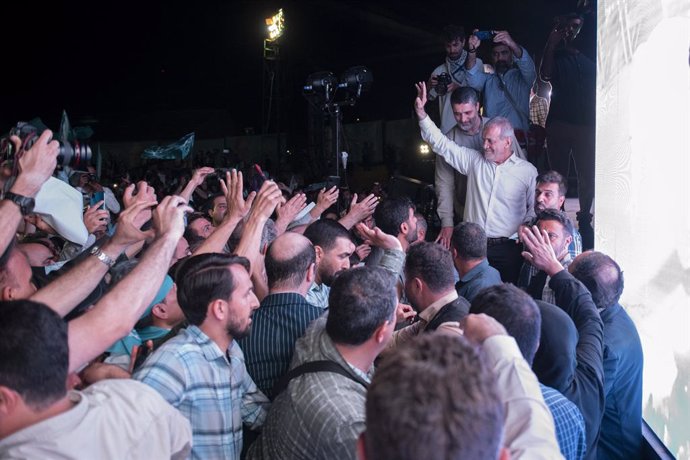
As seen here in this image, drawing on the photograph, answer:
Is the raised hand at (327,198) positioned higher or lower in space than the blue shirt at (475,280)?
higher

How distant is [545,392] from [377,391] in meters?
1.01

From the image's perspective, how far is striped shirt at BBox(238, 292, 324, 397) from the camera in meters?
2.28

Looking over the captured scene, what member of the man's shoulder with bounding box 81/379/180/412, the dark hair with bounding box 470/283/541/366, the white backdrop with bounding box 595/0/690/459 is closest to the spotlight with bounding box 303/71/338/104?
the white backdrop with bounding box 595/0/690/459

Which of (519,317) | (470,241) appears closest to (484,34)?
(470,241)

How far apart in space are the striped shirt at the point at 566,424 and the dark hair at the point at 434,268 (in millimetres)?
687

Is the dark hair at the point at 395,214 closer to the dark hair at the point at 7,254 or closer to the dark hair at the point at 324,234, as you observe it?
the dark hair at the point at 324,234

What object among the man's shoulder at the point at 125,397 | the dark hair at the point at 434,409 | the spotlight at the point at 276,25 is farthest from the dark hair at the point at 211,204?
the spotlight at the point at 276,25

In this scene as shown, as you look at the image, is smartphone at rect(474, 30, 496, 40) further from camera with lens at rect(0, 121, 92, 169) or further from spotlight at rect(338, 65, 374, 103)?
camera with lens at rect(0, 121, 92, 169)

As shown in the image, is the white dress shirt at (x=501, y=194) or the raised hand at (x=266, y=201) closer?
the raised hand at (x=266, y=201)

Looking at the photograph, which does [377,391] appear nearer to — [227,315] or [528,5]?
[227,315]

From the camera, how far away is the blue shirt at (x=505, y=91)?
4768 mm

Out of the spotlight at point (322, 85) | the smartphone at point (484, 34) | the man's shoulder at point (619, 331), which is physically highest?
the smartphone at point (484, 34)

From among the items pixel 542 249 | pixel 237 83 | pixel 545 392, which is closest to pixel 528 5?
pixel 542 249

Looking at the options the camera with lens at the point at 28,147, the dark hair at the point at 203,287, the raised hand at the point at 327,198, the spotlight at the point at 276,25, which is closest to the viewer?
the dark hair at the point at 203,287
